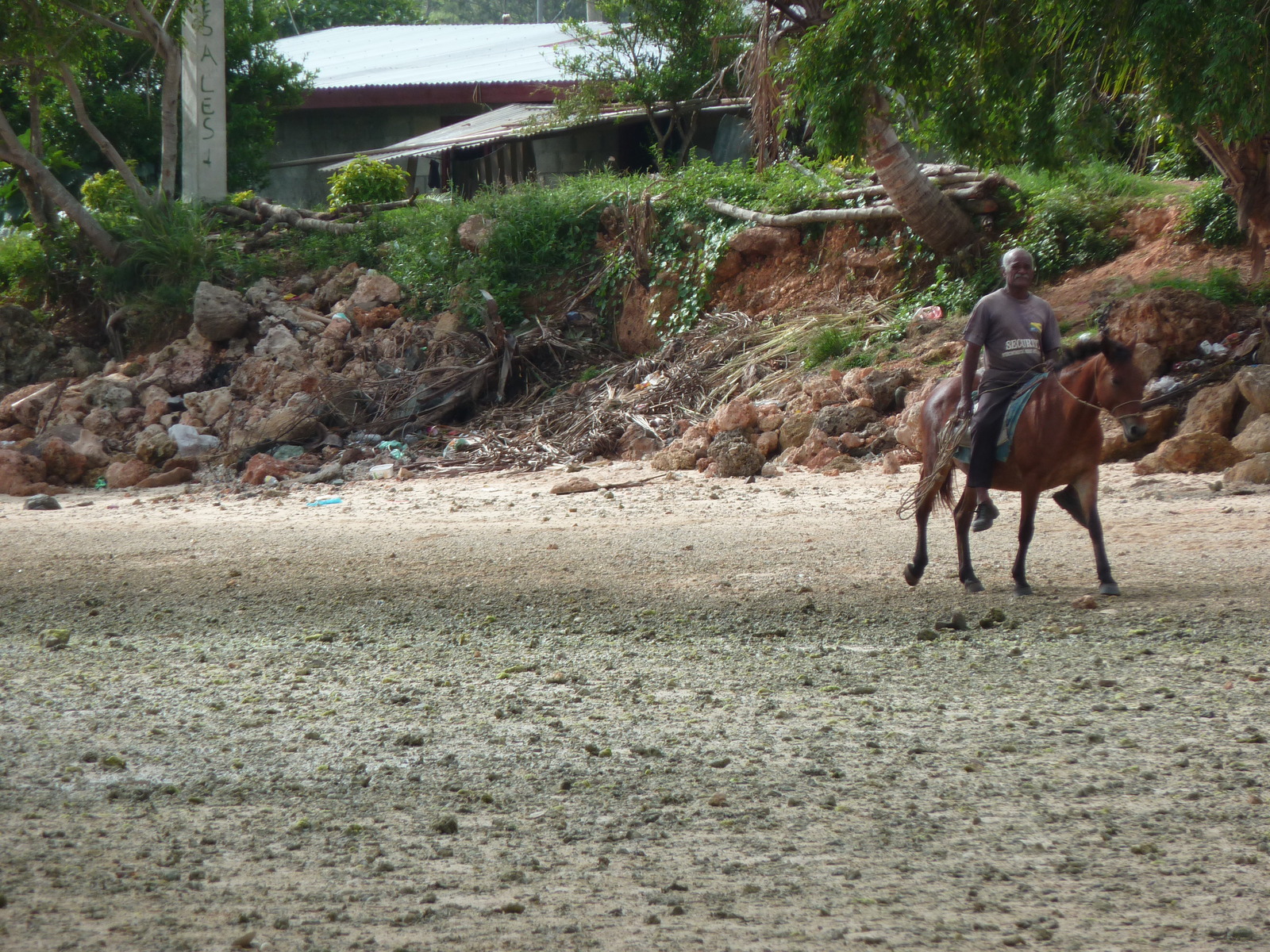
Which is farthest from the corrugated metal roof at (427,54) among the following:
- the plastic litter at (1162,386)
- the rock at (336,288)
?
the plastic litter at (1162,386)

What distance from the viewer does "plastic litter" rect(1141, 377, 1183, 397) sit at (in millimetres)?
10180

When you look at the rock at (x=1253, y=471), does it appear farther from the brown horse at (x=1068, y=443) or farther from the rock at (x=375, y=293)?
the rock at (x=375, y=293)

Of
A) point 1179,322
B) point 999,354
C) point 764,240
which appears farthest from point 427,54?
point 999,354

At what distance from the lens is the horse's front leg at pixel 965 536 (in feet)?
21.6

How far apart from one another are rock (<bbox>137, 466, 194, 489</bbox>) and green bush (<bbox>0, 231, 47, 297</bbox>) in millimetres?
8007

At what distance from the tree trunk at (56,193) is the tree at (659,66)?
812 cm

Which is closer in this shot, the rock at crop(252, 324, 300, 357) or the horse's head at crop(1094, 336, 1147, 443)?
the horse's head at crop(1094, 336, 1147, 443)

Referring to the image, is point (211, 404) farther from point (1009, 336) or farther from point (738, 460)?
point (1009, 336)

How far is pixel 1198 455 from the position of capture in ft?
30.3

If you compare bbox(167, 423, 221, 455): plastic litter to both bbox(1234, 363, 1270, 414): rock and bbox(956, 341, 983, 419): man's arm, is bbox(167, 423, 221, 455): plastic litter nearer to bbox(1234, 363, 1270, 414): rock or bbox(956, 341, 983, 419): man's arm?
bbox(956, 341, 983, 419): man's arm

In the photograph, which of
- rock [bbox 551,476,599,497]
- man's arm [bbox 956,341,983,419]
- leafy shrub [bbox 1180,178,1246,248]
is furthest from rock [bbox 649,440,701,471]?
leafy shrub [bbox 1180,178,1246,248]

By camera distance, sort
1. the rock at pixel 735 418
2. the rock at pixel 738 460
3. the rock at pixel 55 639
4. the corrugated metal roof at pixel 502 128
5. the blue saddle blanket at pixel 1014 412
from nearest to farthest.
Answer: the rock at pixel 55 639, the blue saddle blanket at pixel 1014 412, the rock at pixel 738 460, the rock at pixel 735 418, the corrugated metal roof at pixel 502 128

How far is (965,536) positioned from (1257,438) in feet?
12.7

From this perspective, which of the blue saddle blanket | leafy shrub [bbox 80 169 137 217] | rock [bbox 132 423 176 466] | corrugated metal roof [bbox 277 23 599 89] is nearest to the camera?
the blue saddle blanket
